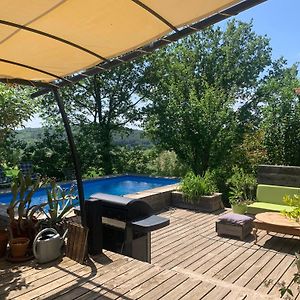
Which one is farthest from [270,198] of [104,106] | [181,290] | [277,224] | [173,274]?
[104,106]

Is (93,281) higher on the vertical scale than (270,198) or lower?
lower

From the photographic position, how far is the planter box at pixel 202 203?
25.4ft

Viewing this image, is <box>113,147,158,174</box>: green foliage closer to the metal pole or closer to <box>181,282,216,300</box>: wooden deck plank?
the metal pole

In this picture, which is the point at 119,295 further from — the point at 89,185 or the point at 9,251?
the point at 89,185

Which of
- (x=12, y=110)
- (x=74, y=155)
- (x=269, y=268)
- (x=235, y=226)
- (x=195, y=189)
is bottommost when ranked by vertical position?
(x=269, y=268)

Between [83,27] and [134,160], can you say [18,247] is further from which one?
[134,160]

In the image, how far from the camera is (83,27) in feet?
8.84

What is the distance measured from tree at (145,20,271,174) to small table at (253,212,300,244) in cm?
560

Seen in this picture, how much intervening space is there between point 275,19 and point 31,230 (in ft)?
47.0

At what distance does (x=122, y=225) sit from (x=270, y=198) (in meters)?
3.89

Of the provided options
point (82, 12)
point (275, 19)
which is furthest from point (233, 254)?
point (275, 19)

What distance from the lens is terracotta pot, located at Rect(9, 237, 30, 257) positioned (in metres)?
3.84

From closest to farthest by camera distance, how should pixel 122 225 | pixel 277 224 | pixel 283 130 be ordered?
pixel 122 225 → pixel 277 224 → pixel 283 130

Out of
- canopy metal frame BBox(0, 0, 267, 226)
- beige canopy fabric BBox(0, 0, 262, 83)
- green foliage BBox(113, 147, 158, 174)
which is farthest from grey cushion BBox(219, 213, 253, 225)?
green foliage BBox(113, 147, 158, 174)
